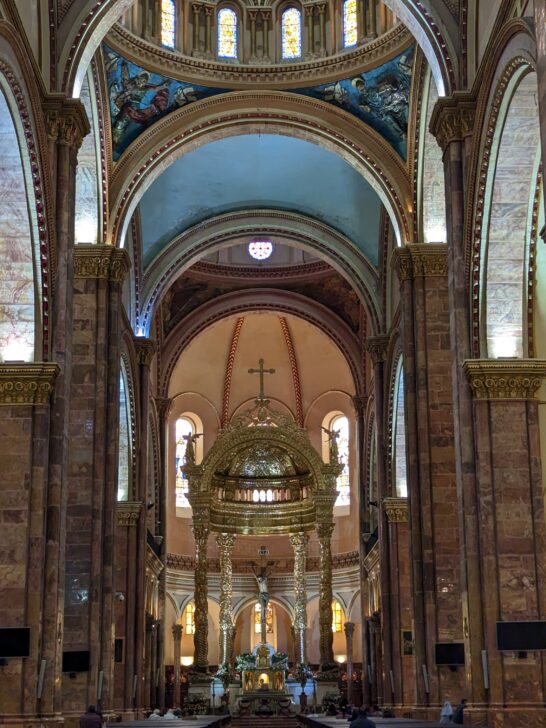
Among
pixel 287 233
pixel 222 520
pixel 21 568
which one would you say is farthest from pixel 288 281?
pixel 21 568

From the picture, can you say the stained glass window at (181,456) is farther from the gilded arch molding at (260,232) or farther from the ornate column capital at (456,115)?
the ornate column capital at (456,115)

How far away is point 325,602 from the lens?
35.6m

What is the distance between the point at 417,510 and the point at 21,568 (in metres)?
8.34

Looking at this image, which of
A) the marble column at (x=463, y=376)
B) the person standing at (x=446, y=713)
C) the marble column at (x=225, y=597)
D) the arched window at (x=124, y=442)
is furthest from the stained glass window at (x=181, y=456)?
the marble column at (x=463, y=376)

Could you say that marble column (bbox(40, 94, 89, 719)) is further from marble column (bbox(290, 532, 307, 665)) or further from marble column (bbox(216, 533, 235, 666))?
marble column (bbox(290, 532, 307, 665))

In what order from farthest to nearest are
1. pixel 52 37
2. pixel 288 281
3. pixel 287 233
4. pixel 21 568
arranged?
pixel 288 281, pixel 287 233, pixel 52 37, pixel 21 568

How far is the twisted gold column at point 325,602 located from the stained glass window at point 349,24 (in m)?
17.6

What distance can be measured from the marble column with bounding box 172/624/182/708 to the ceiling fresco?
771 inches

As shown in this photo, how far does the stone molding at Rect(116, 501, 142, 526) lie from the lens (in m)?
27.4

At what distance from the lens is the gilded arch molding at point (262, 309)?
35000mm

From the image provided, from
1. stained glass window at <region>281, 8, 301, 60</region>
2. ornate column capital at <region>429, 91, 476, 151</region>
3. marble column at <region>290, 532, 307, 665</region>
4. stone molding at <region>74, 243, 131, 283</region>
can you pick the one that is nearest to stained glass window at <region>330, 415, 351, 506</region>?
marble column at <region>290, 532, 307, 665</region>

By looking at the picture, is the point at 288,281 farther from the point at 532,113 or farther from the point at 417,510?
the point at 532,113

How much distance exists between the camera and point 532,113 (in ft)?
49.7

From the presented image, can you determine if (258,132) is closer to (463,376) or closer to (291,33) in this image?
(291,33)
